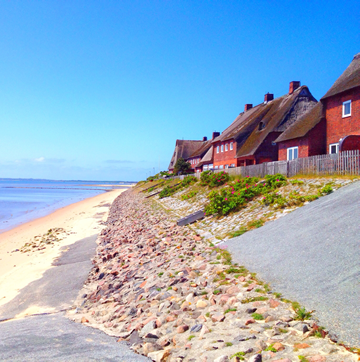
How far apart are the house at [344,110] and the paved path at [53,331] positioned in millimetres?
16243

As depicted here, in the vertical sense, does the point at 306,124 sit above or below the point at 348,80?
below

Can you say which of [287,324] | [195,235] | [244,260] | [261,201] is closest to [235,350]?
[287,324]

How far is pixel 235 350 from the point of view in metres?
4.21

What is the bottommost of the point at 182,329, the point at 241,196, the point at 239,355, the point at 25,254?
the point at 25,254

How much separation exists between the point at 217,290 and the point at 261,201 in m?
7.53

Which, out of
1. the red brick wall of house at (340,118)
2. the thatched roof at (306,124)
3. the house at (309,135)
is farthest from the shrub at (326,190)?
the thatched roof at (306,124)

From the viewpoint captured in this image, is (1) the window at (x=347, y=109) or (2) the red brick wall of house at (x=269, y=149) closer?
(1) the window at (x=347, y=109)

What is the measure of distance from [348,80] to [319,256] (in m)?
17.9

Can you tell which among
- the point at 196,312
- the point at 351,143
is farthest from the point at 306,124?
the point at 196,312

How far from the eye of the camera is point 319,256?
6582mm

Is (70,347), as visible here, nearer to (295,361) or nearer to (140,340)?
(140,340)

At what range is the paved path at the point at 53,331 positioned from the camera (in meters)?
5.01

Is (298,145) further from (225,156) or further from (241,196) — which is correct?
(225,156)

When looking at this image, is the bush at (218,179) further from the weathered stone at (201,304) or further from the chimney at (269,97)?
the chimney at (269,97)
